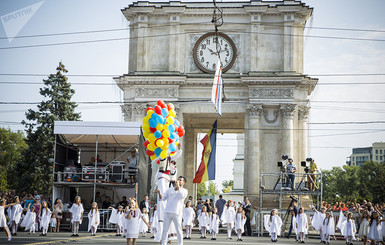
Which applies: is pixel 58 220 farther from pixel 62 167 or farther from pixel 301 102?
pixel 301 102

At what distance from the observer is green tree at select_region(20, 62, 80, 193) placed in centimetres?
5062

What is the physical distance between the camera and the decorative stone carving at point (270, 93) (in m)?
42.0

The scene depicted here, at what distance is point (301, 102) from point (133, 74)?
12967 mm

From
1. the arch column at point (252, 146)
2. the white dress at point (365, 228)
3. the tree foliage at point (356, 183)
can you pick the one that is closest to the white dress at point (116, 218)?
the white dress at point (365, 228)

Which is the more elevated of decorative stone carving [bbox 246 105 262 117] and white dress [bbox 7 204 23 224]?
decorative stone carving [bbox 246 105 262 117]

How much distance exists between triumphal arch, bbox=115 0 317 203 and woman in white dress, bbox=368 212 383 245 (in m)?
17.1

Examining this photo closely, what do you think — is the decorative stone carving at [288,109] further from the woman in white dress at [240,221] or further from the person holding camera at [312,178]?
the woman in white dress at [240,221]

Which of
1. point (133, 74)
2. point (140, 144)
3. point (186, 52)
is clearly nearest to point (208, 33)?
point (186, 52)

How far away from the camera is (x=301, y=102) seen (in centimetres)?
4294

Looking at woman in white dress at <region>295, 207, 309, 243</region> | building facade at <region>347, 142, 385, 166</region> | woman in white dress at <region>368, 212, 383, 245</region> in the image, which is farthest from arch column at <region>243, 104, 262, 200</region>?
building facade at <region>347, 142, 385, 166</region>

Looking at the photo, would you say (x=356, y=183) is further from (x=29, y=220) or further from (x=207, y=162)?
(x=29, y=220)

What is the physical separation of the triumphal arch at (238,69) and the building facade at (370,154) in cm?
13843

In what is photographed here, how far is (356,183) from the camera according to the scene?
103625mm

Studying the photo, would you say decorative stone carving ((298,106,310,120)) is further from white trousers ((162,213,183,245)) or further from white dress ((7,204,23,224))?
white trousers ((162,213,183,245))
